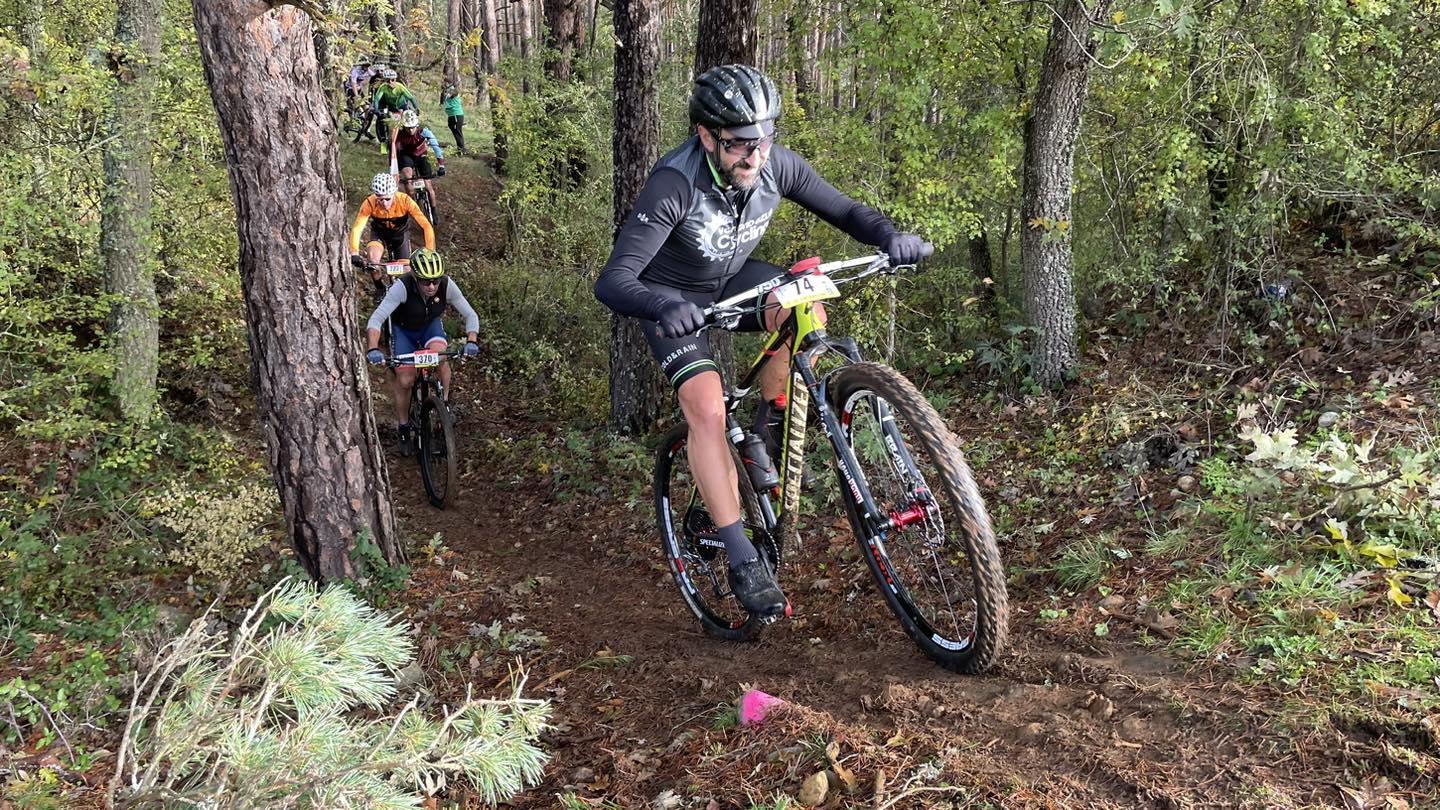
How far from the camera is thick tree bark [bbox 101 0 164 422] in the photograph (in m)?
6.58

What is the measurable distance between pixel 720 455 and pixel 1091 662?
178cm

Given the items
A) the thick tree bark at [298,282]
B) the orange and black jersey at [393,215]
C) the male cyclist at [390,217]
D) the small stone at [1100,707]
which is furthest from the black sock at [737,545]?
the orange and black jersey at [393,215]

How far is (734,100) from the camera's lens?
11.0 feet

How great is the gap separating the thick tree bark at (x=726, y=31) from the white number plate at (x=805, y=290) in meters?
3.50

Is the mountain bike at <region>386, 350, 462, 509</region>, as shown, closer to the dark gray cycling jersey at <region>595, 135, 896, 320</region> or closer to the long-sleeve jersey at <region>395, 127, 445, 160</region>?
the dark gray cycling jersey at <region>595, 135, 896, 320</region>

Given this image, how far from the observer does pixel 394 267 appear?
25.4 ft

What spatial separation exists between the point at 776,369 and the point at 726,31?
140 inches

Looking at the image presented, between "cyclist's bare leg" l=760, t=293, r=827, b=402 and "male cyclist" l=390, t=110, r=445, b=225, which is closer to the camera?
"cyclist's bare leg" l=760, t=293, r=827, b=402

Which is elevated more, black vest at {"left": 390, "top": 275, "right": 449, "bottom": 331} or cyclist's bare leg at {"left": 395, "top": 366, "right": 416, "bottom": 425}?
black vest at {"left": 390, "top": 275, "right": 449, "bottom": 331}

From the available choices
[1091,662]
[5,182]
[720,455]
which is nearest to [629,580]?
[720,455]

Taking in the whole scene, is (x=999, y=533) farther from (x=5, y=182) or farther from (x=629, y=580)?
(x=5, y=182)

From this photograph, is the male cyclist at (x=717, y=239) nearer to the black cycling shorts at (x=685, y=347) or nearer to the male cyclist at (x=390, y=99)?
the black cycling shorts at (x=685, y=347)

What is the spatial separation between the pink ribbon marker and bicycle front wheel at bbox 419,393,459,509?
4.96m

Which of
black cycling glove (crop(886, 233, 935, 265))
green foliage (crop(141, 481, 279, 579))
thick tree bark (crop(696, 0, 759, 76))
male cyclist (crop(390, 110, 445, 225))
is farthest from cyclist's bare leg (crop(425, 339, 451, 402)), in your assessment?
male cyclist (crop(390, 110, 445, 225))
